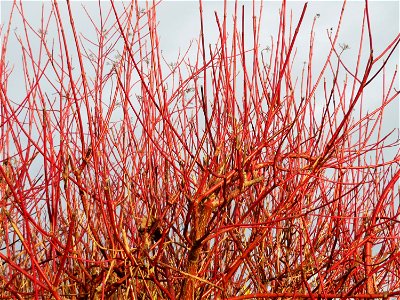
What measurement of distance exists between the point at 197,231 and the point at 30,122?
133 centimetres

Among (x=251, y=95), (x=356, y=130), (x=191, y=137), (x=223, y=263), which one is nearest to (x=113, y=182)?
(x=191, y=137)

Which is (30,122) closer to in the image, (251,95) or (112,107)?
(112,107)

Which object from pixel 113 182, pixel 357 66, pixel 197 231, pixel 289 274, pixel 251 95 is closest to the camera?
pixel 197 231

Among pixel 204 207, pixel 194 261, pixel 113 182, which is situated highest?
pixel 113 182

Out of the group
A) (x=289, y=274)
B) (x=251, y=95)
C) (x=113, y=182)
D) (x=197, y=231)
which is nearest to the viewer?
(x=197, y=231)

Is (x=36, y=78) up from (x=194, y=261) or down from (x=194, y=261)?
up

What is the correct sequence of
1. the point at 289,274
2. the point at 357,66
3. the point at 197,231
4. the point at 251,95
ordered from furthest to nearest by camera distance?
the point at 289,274 → the point at 251,95 → the point at 357,66 → the point at 197,231

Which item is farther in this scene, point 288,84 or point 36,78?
point 288,84

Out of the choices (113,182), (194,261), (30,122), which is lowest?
(194,261)

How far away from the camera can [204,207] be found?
224 cm

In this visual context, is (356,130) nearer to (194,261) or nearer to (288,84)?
(288,84)

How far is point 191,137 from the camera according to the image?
312 centimetres

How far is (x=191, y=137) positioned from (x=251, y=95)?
498mm

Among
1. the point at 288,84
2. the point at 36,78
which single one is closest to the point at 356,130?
the point at 288,84
